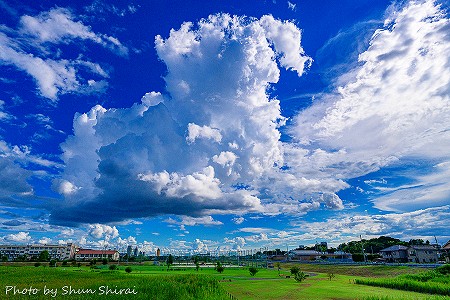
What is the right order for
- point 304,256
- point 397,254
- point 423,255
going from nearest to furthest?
point 423,255 → point 397,254 → point 304,256

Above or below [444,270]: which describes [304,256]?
above

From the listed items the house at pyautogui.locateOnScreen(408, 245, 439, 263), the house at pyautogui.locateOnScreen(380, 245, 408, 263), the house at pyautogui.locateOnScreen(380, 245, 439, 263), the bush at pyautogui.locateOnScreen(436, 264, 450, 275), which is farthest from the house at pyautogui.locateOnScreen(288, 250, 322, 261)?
the bush at pyautogui.locateOnScreen(436, 264, 450, 275)

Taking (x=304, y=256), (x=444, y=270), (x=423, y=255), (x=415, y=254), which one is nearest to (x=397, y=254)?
(x=415, y=254)

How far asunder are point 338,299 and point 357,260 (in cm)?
9300

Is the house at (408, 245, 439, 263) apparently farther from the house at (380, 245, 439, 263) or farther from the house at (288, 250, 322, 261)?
the house at (288, 250, 322, 261)

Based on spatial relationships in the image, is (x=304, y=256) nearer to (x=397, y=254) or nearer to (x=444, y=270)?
(x=397, y=254)

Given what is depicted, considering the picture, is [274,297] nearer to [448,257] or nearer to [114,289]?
[114,289]

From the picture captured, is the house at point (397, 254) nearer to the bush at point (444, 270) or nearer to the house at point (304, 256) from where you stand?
the house at point (304, 256)

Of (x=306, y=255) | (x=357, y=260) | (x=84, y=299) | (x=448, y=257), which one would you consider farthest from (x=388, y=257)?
(x=84, y=299)

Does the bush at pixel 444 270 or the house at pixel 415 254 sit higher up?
the house at pixel 415 254

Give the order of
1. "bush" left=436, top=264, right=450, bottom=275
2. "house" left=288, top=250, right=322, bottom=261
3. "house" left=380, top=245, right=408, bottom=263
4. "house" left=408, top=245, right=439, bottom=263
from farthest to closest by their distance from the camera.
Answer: "house" left=288, top=250, right=322, bottom=261, "house" left=380, top=245, right=408, bottom=263, "house" left=408, top=245, right=439, bottom=263, "bush" left=436, top=264, right=450, bottom=275

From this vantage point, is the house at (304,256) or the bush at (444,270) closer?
the bush at (444,270)

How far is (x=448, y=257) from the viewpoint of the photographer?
9688 centimetres

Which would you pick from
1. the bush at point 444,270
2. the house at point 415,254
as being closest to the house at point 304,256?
the house at point 415,254
